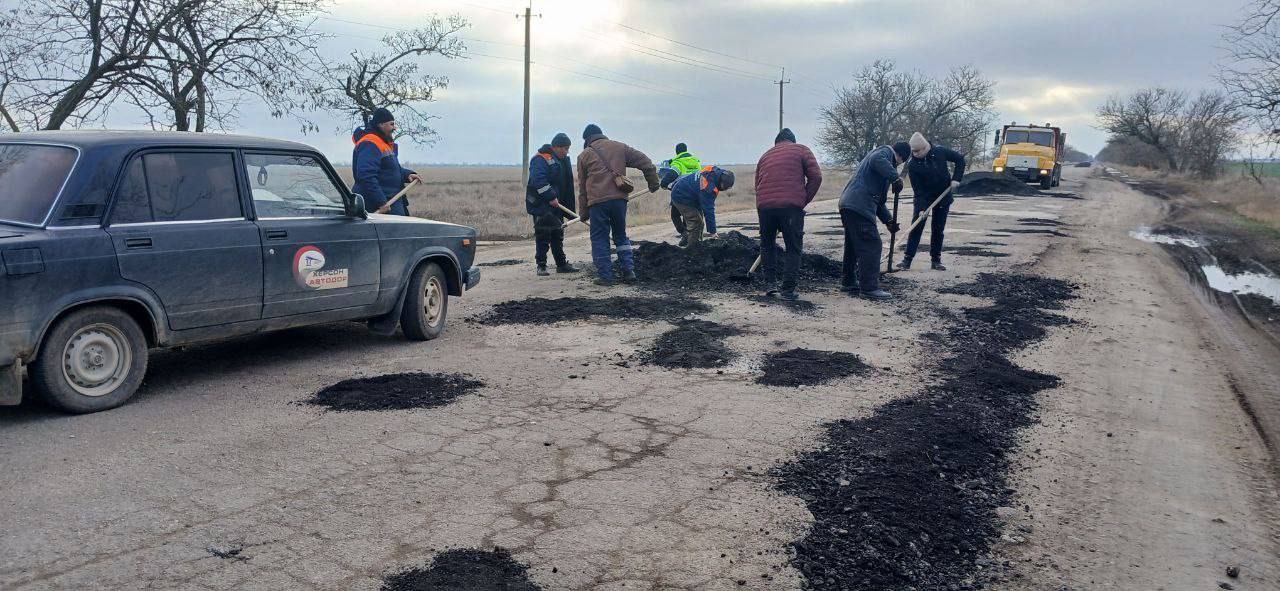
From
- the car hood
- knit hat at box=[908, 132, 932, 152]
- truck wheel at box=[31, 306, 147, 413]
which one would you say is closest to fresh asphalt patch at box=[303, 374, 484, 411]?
truck wheel at box=[31, 306, 147, 413]

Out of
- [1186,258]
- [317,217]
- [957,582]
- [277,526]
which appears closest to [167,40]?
[317,217]

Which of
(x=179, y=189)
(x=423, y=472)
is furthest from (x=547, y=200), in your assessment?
(x=423, y=472)

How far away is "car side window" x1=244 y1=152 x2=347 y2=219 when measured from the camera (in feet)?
20.4

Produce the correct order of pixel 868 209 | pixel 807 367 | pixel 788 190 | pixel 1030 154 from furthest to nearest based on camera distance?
pixel 1030 154, pixel 868 209, pixel 788 190, pixel 807 367

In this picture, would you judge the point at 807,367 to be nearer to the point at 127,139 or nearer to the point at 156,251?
the point at 156,251

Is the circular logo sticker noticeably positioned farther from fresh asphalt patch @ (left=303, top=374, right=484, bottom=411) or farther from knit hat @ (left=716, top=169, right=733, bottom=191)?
knit hat @ (left=716, top=169, right=733, bottom=191)

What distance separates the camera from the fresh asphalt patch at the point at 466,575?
3.26 meters

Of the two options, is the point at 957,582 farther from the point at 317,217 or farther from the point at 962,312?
the point at 962,312

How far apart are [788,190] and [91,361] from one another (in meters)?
6.48

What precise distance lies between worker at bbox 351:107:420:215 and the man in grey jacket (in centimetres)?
481

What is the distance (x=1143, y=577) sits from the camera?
3516mm

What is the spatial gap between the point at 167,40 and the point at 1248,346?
14843 mm

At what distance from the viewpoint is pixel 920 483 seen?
4355 mm

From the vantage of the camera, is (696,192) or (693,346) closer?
(693,346)
